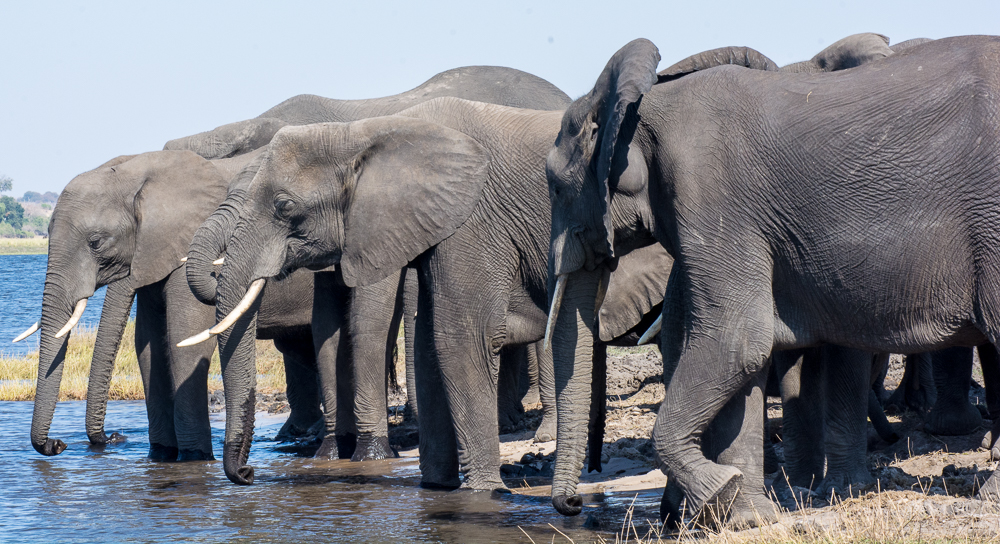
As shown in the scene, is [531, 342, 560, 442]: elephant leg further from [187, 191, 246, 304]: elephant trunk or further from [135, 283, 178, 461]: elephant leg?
[135, 283, 178, 461]: elephant leg

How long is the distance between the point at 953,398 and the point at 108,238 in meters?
6.79

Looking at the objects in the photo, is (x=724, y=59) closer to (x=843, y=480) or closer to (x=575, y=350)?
(x=575, y=350)

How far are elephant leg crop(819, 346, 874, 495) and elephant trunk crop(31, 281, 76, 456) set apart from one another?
657 cm

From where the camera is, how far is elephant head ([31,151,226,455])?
32.6 feet

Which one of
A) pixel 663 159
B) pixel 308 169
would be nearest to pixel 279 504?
pixel 308 169

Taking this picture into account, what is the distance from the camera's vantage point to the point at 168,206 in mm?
10078

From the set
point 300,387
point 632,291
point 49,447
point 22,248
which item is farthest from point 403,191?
point 22,248

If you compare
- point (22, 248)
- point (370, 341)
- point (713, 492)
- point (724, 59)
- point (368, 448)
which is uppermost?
point (22, 248)

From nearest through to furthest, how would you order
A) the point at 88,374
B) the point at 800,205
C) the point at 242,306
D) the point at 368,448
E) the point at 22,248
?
the point at 800,205
the point at 242,306
the point at 368,448
the point at 88,374
the point at 22,248

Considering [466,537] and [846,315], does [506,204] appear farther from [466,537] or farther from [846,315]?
[846,315]

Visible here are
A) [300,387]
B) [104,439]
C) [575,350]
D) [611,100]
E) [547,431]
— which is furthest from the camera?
[300,387]

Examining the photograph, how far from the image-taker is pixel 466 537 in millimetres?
6422

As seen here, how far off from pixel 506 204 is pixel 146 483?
377cm

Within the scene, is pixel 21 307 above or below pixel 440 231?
below
